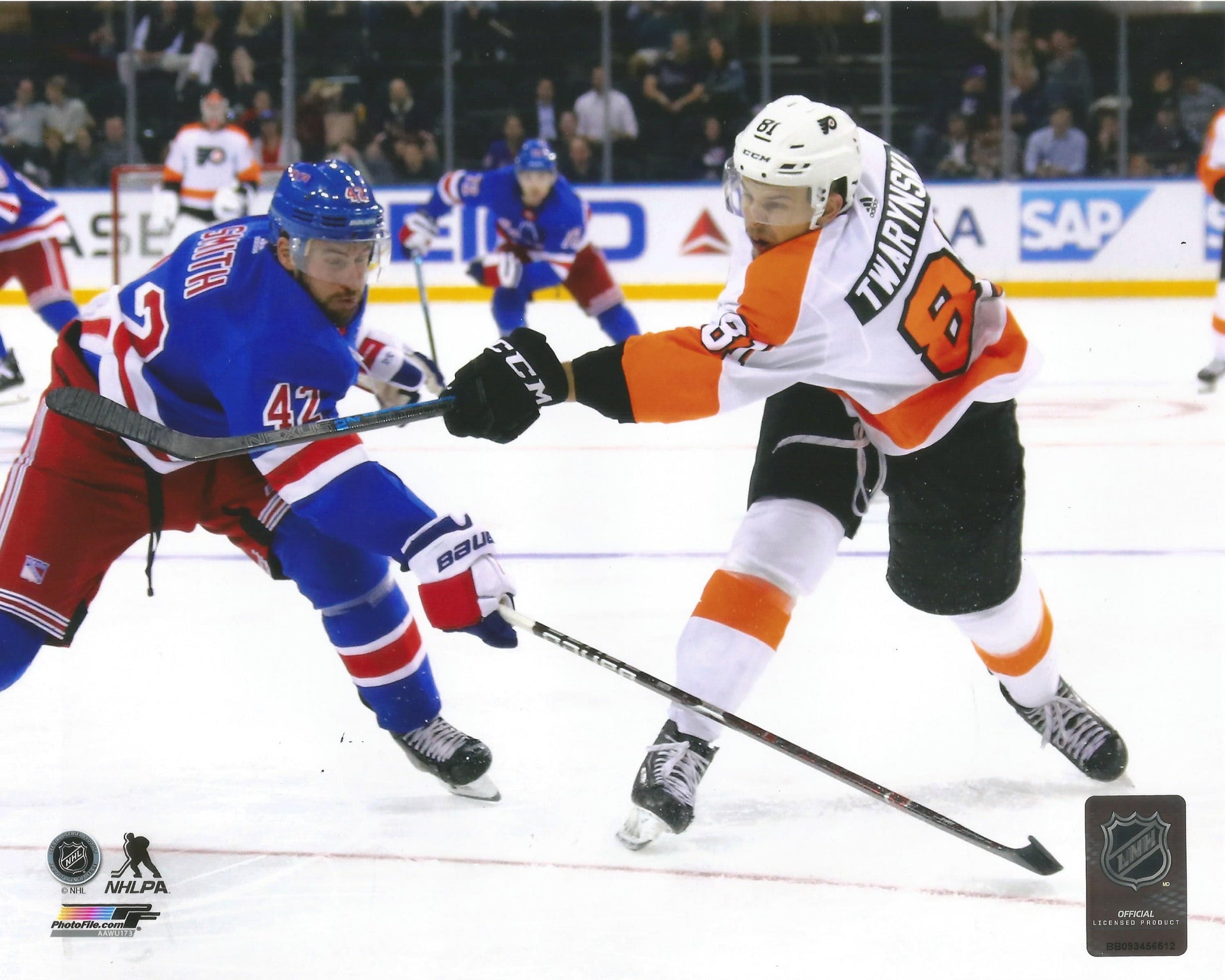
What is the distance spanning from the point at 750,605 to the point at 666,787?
25 centimetres

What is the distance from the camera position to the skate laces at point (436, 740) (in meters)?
2.09

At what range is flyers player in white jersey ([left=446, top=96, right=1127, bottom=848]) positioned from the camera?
175cm

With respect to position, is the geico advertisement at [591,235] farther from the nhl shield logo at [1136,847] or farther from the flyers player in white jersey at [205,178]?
the nhl shield logo at [1136,847]

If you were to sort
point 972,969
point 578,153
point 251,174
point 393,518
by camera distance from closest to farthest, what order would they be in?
point 972,969 → point 393,518 → point 578,153 → point 251,174

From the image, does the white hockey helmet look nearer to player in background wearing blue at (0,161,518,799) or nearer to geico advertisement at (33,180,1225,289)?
player in background wearing blue at (0,161,518,799)

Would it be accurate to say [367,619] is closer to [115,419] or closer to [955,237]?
[115,419]

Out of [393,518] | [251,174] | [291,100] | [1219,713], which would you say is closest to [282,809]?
[393,518]

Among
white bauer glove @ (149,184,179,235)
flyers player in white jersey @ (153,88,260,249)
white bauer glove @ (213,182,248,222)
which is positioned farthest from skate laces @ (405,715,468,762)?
white bauer glove @ (149,184,179,235)

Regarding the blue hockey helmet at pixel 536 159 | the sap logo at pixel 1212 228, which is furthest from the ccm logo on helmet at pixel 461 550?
the sap logo at pixel 1212 228

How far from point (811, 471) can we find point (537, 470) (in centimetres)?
210

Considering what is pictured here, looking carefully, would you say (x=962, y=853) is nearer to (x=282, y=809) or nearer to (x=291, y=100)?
(x=282, y=809)

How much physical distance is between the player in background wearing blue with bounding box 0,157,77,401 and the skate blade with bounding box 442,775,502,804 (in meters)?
3.73

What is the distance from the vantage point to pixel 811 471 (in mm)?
1996

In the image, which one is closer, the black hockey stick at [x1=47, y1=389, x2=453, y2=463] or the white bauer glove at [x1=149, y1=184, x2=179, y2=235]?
the black hockey stick at [x1=47, y1=389, x2=453, y2=463]
